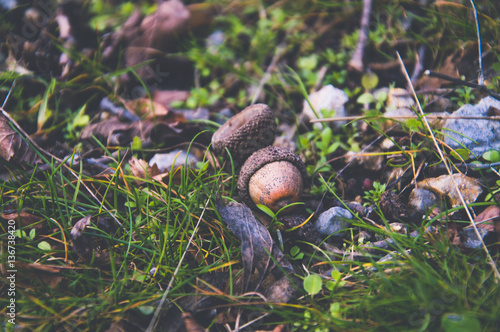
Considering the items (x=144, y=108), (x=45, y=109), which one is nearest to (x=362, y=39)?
(x=144, y=108)

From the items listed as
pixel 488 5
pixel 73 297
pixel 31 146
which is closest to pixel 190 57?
pixel 31 146

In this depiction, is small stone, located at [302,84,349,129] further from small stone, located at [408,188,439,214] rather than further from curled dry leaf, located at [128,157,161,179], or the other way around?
curled dry leaf, located at [128,157,161,179]

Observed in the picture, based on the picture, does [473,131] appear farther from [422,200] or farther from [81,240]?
[81,240]

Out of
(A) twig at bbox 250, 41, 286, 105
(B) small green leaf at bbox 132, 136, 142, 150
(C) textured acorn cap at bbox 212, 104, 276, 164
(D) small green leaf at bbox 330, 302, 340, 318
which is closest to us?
(D) small green leaf at bbox 330, 302, 340, 318

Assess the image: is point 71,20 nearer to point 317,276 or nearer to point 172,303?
point 172,303

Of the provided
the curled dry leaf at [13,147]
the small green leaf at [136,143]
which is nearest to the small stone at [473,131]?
the small green leaf at [136,143]

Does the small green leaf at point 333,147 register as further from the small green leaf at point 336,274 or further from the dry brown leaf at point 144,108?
the dry brown leaf at point 144,108

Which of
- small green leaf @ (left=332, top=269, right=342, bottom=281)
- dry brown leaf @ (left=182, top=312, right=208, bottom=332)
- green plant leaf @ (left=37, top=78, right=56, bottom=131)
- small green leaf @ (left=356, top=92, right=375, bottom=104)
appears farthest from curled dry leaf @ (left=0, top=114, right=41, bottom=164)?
small green leaf @ (left=356, top=92, right=375, bottom=104)
